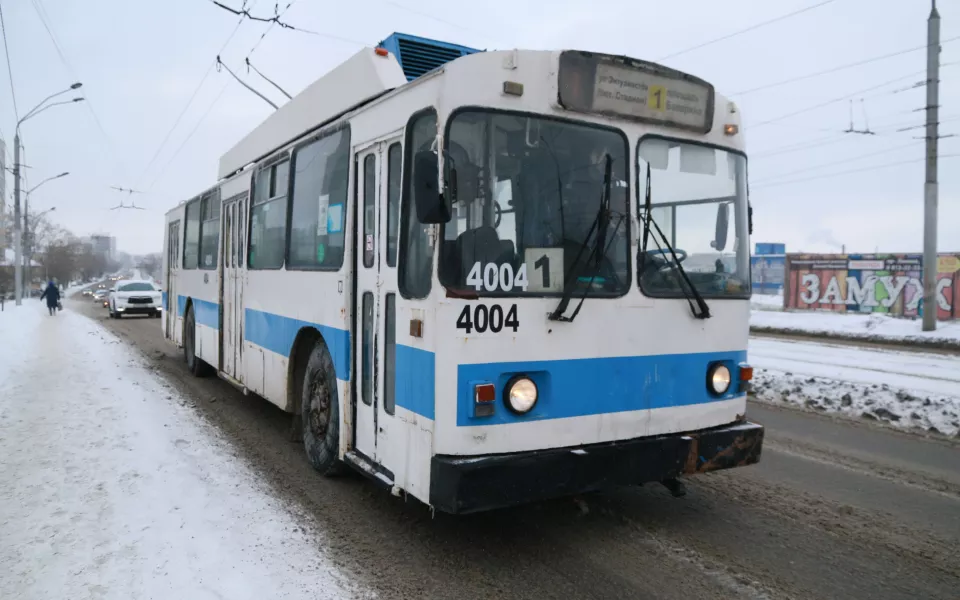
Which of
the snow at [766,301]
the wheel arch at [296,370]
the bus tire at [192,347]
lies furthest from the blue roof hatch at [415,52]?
the snow at [766,301]

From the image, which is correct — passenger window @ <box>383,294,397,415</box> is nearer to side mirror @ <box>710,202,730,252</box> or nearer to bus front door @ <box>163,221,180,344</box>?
side mirror @ <box>710,202,730,252</box>

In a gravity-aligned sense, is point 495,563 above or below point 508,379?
below

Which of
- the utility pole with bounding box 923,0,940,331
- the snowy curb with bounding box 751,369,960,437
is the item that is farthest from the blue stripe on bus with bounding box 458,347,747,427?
the utility pole with bounding box 923,0,940,331

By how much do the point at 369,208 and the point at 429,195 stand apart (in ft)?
4.64

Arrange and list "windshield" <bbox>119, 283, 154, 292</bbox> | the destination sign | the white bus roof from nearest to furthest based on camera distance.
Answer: the destination sign, the white bus roof, "windshield" <bbox>119, 283, 154, 292</bbox>

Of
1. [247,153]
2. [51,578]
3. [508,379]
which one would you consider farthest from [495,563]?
[247,153]

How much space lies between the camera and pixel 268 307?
23.9 ft

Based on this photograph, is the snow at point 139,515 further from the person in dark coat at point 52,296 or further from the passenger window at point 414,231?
the person in dark coat at point 52,296

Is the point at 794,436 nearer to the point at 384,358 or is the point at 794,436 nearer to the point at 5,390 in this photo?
the point at 384,358

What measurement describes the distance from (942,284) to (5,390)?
27.6m

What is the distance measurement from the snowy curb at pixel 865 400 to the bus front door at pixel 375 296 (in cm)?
657

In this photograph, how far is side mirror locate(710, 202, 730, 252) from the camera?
4.89 m

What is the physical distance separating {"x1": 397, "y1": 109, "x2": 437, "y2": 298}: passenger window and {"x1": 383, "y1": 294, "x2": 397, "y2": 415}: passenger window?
9.5 inches

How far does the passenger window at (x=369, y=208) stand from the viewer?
16.2ft
